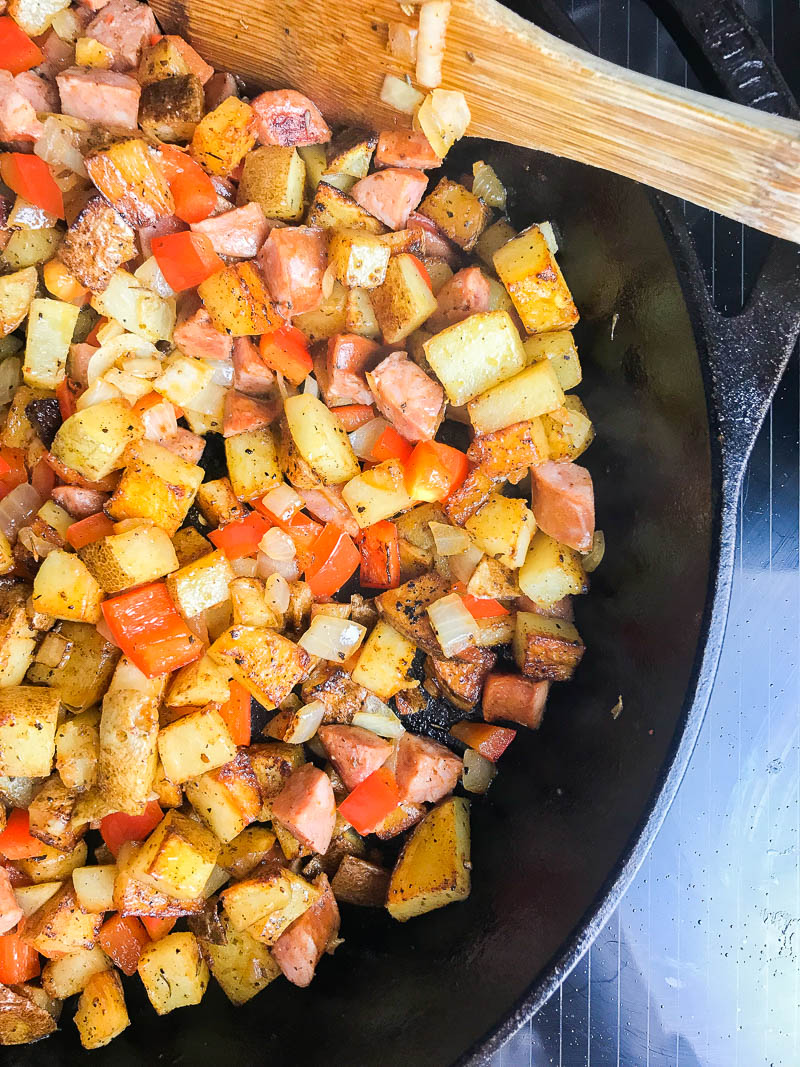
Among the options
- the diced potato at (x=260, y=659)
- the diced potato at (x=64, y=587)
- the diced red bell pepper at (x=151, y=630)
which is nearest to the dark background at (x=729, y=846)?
the diced potato at (x=260, y=659)

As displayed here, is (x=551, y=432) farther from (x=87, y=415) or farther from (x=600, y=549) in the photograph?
(x=87, y=415)

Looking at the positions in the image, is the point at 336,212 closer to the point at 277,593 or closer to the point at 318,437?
the point at 318,437

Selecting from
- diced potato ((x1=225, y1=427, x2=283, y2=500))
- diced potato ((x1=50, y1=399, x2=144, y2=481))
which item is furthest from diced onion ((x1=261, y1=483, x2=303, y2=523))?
diced potato ((x1=50, y1=399, x2=144, y2=481))

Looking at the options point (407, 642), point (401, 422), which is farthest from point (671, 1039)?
point (401, 422)

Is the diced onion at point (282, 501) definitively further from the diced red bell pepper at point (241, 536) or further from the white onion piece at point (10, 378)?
the white onion piece at point (10, 378)

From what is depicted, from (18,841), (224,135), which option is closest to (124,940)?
(18,841)

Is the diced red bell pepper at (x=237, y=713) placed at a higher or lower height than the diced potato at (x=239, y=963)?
higher

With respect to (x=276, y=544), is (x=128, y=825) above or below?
below
